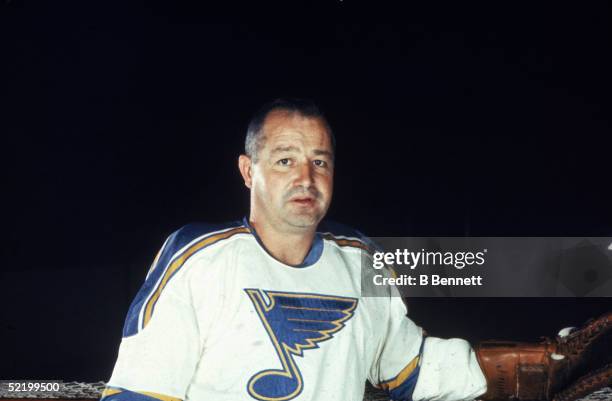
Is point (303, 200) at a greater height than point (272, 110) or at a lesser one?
lesser

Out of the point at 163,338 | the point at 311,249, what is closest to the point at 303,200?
the point at 311,249

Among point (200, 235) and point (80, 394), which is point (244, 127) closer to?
point (200, 235)

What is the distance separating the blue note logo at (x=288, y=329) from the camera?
65.9 inches

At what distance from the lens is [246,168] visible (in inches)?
72.5

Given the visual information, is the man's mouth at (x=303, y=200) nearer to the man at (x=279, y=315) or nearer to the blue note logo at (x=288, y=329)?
the man at (x=279, y=315)

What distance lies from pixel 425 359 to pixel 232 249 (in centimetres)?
71

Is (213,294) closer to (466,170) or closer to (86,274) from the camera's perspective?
(86,274)

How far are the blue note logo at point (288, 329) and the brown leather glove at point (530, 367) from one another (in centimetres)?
51

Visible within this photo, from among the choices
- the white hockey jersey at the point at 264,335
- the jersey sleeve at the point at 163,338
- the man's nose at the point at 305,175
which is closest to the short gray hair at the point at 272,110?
the man's nose at the point at 305,175

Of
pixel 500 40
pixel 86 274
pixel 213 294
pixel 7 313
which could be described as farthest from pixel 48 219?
pixel 500 40

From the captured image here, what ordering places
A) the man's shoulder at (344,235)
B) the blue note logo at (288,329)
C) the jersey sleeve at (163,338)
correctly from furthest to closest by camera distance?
the man's shoulder at (344,235), the blue note logo at (288,329), the jersey sleeve at (163,338)

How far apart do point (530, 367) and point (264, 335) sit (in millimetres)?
848

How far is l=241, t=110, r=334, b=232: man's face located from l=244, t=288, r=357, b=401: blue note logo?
0.22 metres

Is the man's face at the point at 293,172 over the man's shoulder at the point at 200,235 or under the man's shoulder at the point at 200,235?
over
